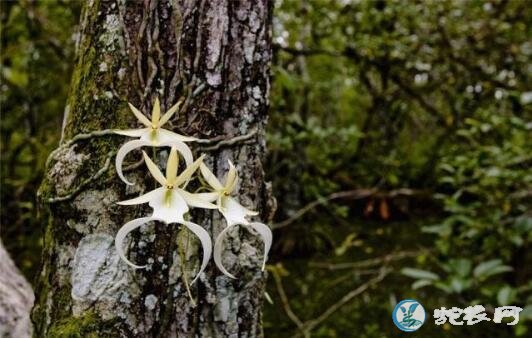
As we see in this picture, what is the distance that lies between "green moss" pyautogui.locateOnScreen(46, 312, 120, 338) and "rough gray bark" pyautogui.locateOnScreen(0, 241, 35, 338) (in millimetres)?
422

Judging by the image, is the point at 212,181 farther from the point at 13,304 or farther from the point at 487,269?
the point at 487,269

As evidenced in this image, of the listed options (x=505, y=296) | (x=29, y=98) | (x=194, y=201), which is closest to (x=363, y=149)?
(x=29, y=98)

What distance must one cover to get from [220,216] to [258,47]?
27 cm

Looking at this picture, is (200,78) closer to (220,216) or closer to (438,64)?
(220,216)

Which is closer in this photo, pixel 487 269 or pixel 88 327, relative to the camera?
pixel 88 327

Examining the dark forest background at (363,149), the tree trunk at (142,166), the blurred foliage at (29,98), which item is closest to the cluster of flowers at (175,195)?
the tree trunk at (142,166)

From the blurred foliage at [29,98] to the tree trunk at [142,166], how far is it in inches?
74.5

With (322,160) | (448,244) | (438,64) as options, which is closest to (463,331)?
(448,244)

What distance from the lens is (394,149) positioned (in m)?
A: 4.13

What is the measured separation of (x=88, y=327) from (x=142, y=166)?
9.7 inches

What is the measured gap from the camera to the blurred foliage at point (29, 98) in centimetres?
271

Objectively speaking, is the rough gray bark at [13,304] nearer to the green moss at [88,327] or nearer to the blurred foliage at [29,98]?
the green moss at [88,327]

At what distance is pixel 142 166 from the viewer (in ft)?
2.76

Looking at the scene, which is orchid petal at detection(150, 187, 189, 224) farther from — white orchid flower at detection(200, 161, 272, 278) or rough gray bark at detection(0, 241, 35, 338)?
rough gray bark at detection(0, 241, 35, 338)
